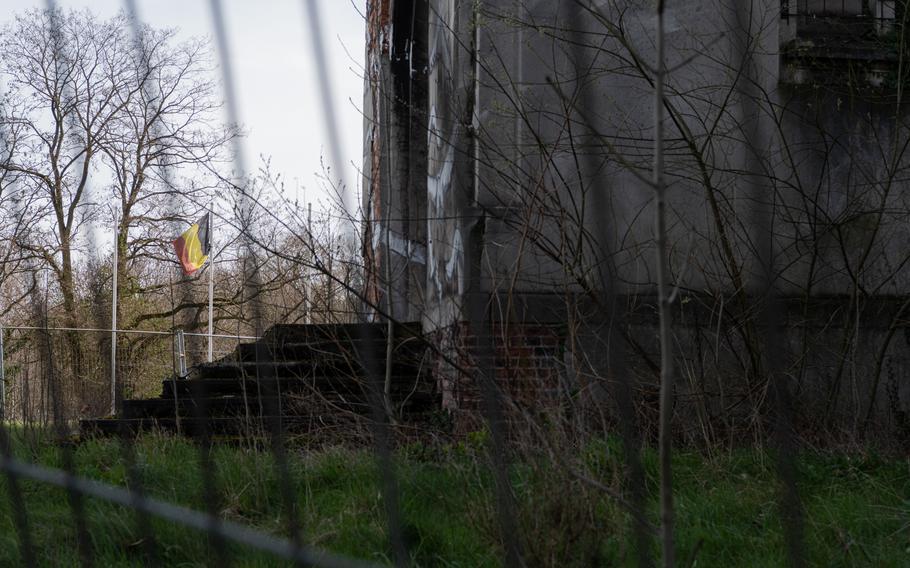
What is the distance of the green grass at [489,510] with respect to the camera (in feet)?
9.52

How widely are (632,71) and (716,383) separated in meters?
2.11

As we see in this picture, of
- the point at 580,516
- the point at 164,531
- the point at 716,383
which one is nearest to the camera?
the point at 580,516

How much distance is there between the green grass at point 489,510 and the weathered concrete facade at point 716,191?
1233mm

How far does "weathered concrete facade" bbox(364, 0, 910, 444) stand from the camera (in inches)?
227

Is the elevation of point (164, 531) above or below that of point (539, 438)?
below

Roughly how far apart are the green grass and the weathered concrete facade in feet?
4.05

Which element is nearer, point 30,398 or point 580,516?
point 580,516

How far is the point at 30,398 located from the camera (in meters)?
6.86

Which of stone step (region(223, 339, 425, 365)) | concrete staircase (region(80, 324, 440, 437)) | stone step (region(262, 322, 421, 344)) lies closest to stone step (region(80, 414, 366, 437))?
concrete staircase (region(80, 324, 440, 437))

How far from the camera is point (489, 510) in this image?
3.14 meters

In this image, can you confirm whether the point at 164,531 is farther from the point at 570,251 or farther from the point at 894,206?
the point at 894,206

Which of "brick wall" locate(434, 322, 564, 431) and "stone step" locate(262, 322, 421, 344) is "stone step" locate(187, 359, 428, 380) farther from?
"brick wall" locate(434, 322, 564, 431)

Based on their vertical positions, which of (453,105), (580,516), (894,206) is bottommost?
(580,516)

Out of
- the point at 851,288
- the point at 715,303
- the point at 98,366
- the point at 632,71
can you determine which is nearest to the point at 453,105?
the point at 632,71
